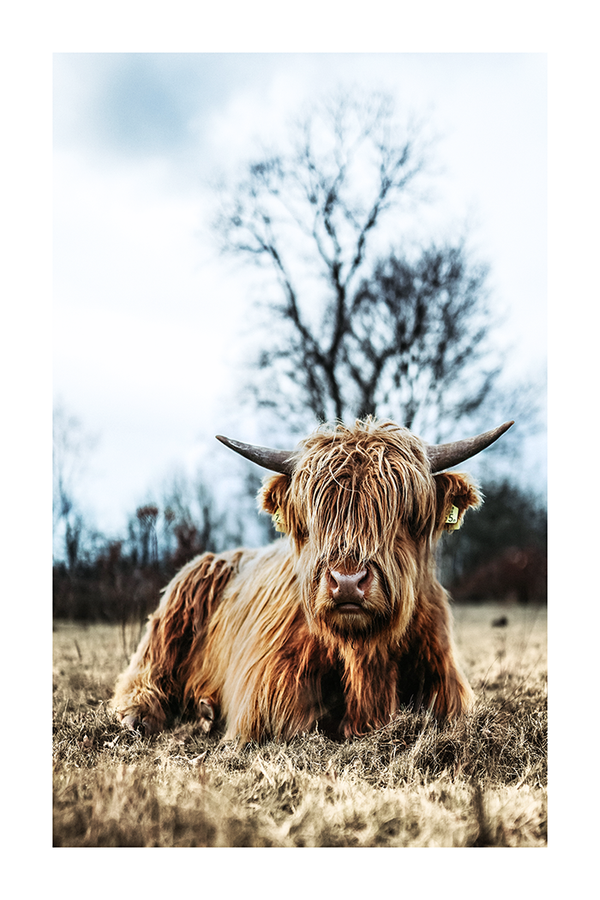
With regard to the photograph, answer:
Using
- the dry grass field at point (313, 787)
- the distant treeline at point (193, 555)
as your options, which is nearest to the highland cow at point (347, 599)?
the dry grass field at point (313, 787)

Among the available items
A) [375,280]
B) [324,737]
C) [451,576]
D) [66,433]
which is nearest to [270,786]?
[324,737]

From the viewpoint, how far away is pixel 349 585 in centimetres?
250

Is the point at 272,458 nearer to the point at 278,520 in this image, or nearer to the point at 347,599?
the point at 278,520

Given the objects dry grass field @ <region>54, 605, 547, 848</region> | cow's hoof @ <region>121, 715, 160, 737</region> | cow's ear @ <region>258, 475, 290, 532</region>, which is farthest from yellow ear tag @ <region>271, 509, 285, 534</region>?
cow's hoof @ <region>121, 715, 160, 737</region>

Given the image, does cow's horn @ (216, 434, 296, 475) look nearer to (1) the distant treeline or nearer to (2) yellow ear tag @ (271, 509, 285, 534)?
(2) yellow ear tag @ (271, 509, 285, 534)

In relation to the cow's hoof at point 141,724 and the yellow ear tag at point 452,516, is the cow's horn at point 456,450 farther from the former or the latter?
the cow's hoof at point 141,724

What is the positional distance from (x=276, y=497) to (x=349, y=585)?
0.62 meters

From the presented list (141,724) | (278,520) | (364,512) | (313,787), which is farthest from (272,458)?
(141,724)

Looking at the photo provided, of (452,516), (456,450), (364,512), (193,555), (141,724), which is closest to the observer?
(364,512)

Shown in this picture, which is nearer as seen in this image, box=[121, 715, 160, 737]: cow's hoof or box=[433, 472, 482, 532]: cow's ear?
box=[433, 472, 482, 532]: cow's ear

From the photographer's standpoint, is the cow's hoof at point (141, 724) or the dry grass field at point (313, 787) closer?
the dry grass field at point (313, 787)

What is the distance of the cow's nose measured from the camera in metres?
2.50

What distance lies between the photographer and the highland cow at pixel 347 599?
8.54 feet
